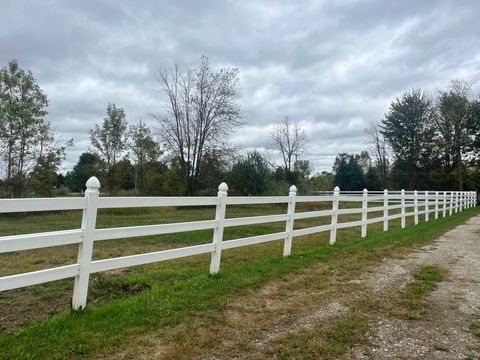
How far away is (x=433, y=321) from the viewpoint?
4117mm

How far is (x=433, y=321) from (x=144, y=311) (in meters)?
3.07

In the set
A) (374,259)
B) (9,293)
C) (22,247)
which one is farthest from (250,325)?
(374,259)

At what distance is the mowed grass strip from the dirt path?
1506 millimetres

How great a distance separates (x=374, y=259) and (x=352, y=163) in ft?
190

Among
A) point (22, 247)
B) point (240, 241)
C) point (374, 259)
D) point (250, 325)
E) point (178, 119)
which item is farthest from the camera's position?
point (178, 119)

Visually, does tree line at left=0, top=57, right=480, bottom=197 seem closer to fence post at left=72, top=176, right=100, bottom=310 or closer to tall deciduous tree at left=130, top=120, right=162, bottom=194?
tall deciduous tree at left=130, top=120, right=162, bottom=194

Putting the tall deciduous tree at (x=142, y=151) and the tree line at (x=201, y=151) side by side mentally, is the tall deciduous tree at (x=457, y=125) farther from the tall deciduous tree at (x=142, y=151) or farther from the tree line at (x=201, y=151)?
the tall deciduous tree at (x=142, y=151)

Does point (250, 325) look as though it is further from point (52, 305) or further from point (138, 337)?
point (52, 305)

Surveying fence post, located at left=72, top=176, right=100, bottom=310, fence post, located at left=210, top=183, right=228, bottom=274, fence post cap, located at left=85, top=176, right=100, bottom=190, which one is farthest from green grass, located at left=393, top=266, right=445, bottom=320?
fence post cap, located at left=85, top=176, right=100, bottom=190

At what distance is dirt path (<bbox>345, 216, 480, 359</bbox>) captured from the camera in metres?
3.36

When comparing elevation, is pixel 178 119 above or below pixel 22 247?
above

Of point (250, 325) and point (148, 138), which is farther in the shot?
point (148, 138)

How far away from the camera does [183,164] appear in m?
34.8

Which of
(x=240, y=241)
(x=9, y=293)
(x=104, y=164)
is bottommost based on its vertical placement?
(x=9, y=293)
